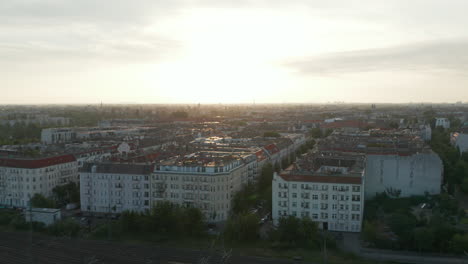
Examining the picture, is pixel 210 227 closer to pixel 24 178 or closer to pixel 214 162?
pixel 214 162

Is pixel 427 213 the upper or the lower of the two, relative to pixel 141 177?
lower

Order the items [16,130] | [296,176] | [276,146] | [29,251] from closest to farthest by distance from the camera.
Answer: [29,251] → [296,176] → [276,146] → [16,130]

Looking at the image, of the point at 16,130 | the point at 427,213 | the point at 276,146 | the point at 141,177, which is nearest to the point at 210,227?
the point at 141,177

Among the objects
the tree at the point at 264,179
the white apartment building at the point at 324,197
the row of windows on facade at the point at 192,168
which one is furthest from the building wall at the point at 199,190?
the tree at the point at 264,179

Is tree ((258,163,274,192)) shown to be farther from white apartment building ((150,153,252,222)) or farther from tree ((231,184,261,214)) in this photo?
white apartment building ((150,153,252,222))

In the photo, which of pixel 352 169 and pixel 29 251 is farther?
pixel 352 169

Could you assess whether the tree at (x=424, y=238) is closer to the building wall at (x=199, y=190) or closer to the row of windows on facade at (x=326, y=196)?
the row of windows on facade at (x=326, y=196)
